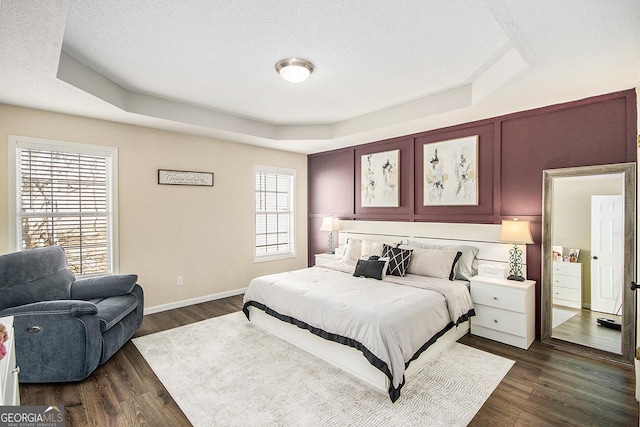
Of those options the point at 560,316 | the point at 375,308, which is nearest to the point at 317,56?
the point at 375,308

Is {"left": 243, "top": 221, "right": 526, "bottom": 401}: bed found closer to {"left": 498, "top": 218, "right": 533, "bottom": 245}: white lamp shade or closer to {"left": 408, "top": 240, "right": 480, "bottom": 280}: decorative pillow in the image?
{"left": 408, "top": 240, "right": 480, "bottom": 280}: decorative pillow

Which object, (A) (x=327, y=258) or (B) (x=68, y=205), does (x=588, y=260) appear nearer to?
(A) (x=327, y=258)

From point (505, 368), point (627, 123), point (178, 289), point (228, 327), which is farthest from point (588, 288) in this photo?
point (178, 289)

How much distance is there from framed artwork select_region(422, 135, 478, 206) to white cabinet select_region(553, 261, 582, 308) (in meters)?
1.17

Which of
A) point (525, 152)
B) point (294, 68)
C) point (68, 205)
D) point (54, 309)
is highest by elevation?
point (294, 68)

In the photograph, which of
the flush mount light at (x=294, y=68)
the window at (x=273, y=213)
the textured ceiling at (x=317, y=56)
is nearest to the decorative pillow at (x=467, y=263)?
the textured ceiling at (x=317, y=56)

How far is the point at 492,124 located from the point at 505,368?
2.81 metres

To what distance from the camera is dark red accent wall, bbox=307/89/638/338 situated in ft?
10.1

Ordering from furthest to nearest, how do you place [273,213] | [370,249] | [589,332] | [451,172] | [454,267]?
[273,213] → [370,249] → [451,172] → [454,267] → [589,332]

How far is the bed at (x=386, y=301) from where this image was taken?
2500mm

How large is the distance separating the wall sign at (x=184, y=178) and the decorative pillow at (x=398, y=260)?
2991mm

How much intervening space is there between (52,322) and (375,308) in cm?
274

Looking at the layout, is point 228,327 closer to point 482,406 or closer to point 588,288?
point 482,406

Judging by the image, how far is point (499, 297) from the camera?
3.37 meters
